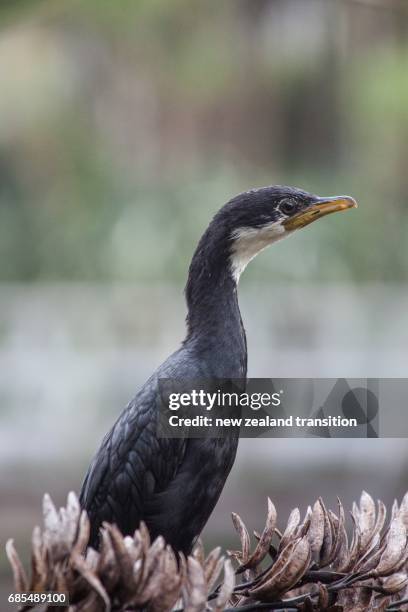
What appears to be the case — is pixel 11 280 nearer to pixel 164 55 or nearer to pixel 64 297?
pixel 164 55

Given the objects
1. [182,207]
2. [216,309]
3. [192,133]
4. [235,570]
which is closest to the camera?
[235,570]

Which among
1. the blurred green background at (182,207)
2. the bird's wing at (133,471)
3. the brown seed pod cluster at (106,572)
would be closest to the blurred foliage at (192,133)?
the blurred green background at (182,207)

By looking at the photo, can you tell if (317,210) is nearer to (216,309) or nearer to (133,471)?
(216,309)

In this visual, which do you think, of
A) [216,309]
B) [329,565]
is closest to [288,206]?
[216,309]

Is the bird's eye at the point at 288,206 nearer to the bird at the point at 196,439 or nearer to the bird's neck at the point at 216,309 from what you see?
the bird at the point at 196,439

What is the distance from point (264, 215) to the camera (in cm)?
222

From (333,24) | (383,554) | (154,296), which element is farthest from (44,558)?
(333,24)

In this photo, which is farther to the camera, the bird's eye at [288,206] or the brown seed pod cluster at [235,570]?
the bird's eye at [288,206]

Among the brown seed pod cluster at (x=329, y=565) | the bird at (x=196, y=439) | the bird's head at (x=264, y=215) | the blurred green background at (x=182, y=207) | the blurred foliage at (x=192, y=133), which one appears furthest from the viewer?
the blurred foliage at (x=192, y=133)

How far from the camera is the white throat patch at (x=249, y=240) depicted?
7.27 ft

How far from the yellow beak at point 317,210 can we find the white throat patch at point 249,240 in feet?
0.08

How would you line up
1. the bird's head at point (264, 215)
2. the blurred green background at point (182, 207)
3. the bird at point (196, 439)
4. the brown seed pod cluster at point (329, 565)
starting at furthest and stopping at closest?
the blurred green background at point (182, 207) → the bird's head at point (264, 215) → the bird at point (196, 439) → the brown seed pod cluster at point (329, 565)

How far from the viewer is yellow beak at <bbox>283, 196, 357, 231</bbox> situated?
7.30 ft

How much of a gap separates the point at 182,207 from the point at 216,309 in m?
7.66
